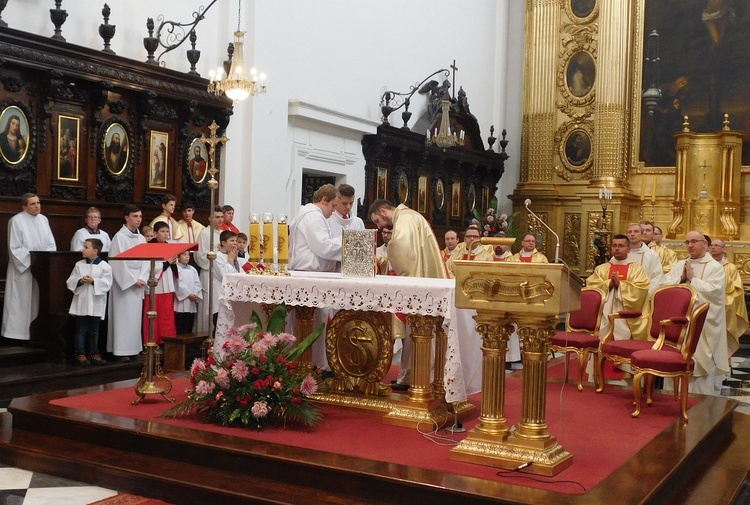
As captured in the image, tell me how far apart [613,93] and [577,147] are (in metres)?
1.44

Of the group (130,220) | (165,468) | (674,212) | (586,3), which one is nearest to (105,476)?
(165,468)

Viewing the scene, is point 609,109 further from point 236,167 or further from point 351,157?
point 236,167

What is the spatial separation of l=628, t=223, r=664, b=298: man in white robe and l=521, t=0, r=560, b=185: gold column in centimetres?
978

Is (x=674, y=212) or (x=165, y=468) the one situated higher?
(x=674, y=212)

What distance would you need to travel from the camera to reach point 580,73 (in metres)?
18.6

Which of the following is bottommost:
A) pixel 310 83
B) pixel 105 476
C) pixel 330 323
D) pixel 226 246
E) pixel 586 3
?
pixel 105 476

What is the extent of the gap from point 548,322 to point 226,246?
16.9ft

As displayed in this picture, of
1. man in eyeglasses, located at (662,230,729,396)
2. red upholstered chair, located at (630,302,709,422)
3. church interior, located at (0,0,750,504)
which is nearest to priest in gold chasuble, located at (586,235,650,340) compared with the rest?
man in eyeglasses, located at (662,230,729,396)

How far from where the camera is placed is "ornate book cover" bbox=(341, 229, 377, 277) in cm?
635

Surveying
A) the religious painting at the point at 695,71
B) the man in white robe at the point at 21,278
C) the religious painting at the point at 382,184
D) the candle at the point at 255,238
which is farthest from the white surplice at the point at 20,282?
the religious painting at the point at 695,71

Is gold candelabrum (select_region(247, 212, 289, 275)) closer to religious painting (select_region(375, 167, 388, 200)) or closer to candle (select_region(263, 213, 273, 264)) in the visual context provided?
candle (select_region(263, 213, 273, 264))

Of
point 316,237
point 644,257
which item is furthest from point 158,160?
point 644,257

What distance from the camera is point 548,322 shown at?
4.88 m

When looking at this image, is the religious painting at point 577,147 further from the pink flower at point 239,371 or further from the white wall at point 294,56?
the pink flower at point 239,371
